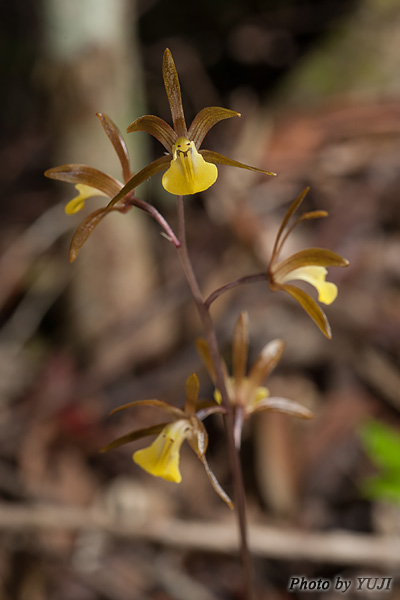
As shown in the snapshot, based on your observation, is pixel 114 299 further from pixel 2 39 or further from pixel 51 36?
pixel 2 39

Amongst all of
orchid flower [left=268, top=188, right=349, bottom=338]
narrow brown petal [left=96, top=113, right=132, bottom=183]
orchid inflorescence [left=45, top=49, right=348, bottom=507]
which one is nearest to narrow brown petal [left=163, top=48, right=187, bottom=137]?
orchid inflorescence [left=45, top=49, right=348, bottom=507]

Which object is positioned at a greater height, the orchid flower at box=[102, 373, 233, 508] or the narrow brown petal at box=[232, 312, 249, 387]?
the narrow brown petal at box=[232, 312, 249, 387]

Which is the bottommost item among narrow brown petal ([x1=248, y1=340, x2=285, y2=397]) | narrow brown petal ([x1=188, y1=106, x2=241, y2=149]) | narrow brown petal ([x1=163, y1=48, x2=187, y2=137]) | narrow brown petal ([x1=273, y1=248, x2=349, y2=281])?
narrow brown petal ([x1=248, y1=340, x2=285, y2=397])

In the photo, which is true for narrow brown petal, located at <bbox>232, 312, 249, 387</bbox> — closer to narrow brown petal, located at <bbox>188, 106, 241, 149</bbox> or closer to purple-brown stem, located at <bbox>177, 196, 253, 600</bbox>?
purple-brown stem, located at <bbox>177, 196, 253, 600</bbox>

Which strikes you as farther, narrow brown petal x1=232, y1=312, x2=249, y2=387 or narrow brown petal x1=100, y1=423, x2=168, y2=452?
narrow brown petal x1=232, y1=312, x2=249, y2=387

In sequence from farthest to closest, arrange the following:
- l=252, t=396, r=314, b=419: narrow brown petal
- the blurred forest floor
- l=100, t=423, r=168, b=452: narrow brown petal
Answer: the blurred forest floor
l=252, t=396, r=314, b=419: narrow brown petal
l=100, t=423, r=168, b=452: narrow brown petal

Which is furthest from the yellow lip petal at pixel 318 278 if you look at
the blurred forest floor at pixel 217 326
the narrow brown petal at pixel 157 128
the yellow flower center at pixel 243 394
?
the blurred forest floor at pixel 217 326

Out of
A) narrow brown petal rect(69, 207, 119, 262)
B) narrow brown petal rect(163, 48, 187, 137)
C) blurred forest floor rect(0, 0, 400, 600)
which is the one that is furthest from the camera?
blurred forest floor rect(0, 0, 400, 600)

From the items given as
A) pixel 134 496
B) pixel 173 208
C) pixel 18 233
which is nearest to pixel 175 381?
pixel 134 496
